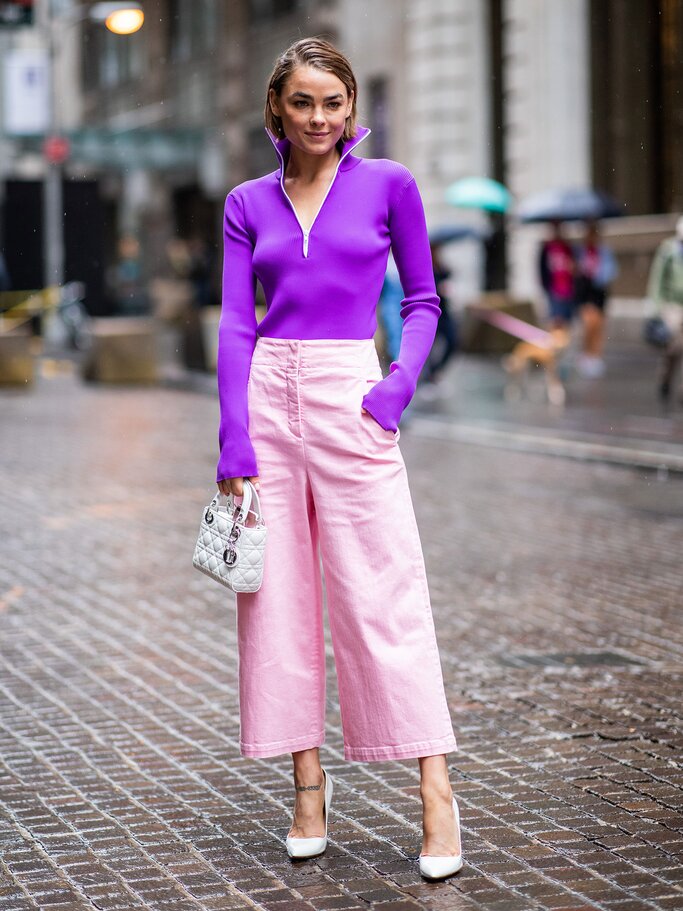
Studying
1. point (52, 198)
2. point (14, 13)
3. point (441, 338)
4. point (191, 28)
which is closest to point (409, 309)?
point (441, 338)

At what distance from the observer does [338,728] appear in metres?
5.23

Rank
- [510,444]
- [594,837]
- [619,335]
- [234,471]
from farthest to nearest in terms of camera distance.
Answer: [619,335] < [510,444] < [594,837] < [234,471]

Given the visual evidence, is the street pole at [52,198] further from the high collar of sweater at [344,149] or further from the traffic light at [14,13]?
the high collar of sweater at [344,149]

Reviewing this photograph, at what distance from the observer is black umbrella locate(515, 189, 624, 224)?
69.1 feet

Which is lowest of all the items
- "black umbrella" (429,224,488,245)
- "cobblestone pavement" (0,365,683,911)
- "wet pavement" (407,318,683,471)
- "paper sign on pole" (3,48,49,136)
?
"cobblestone pavement" (0,365,683,911)

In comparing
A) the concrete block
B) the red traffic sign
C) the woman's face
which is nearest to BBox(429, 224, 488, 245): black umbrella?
the concrete block

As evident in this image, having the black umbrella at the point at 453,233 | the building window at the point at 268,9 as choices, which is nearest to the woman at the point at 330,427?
the black umbrella at the point at 453,233

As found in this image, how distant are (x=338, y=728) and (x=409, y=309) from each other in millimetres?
1812

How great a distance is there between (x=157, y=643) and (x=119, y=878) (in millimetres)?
2711

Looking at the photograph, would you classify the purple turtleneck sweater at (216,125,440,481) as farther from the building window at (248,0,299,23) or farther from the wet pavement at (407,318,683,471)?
the building window at (248,0,299,23)

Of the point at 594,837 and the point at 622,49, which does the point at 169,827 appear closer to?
the point at 594,837

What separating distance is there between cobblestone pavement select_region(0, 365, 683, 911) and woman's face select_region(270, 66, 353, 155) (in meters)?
1.71

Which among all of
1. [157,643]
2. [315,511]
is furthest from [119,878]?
[157,643]

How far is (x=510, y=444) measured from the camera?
532 inches
